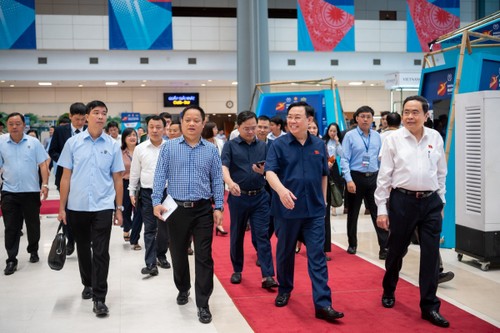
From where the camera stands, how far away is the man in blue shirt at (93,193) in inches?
174

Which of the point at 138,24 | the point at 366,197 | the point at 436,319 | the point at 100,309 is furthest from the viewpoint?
the point at 138,24

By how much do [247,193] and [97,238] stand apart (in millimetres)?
1462

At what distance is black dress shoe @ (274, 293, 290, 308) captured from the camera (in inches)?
179

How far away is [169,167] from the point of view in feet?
14.3

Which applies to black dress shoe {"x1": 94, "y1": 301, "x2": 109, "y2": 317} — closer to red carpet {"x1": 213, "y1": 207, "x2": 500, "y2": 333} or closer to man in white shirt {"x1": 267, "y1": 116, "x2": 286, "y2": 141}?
red carpet {"x1": 213, "y1": 207, "x2": 500, "y2": 333}

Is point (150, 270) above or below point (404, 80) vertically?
below

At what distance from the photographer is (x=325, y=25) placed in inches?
679

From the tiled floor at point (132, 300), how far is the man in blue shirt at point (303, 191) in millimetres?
655

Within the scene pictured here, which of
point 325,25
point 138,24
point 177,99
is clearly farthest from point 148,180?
point 177,99

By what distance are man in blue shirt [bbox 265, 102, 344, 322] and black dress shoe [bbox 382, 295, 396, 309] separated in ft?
1.86

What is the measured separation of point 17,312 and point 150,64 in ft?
52.3

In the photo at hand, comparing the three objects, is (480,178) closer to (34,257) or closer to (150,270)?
(150,270)

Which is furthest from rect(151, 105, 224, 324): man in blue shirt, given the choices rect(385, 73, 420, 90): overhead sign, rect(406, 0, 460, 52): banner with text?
rect(406, 0, 460, 52): banner with text

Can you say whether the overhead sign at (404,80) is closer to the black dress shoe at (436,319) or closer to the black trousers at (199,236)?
the black dress shoe at (436,319)
